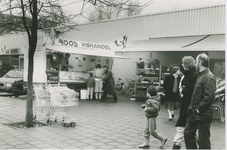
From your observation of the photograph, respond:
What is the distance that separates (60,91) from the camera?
8.52m

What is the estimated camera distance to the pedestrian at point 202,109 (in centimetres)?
506

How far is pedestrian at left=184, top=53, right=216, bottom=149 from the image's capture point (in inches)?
199

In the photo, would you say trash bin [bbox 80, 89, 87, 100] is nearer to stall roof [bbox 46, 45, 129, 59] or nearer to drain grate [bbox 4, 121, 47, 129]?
stall roof [bbox 46, 45, 129, 59]

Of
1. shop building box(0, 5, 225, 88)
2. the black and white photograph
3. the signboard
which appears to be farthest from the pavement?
the signboard

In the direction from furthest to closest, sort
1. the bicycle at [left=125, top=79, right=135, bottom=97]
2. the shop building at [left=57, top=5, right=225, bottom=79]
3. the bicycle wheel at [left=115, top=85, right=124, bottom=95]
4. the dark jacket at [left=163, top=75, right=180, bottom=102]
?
the bicycle wheel at [left=115, top=85, right=124, bottom=95] < the bicycle at [left=125, top=79, right=135, bottom=97] < the shop building at [left=57, top=5, right=225, bottom=79] < the dark jacket at [left=163, top=75, right=180, bottom=102]

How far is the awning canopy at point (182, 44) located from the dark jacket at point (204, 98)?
8.15 metres

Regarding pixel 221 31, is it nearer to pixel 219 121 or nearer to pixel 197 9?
pixel 197 9

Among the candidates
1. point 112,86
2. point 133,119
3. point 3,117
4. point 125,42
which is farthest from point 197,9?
point 3,117

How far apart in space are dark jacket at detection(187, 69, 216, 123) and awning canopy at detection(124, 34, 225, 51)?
321 inches

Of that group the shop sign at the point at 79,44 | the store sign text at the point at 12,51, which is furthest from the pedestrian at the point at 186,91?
the store sign text at the point at 12,51

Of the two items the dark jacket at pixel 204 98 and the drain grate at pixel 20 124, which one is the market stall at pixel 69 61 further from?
the dark jacket at pixel 204 98

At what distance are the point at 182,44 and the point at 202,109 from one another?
9672 millimetres

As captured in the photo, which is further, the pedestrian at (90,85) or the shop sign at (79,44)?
the pedestrian at (90,85)

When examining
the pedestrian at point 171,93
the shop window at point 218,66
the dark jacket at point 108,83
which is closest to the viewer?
the pedestrian at point 171,93
